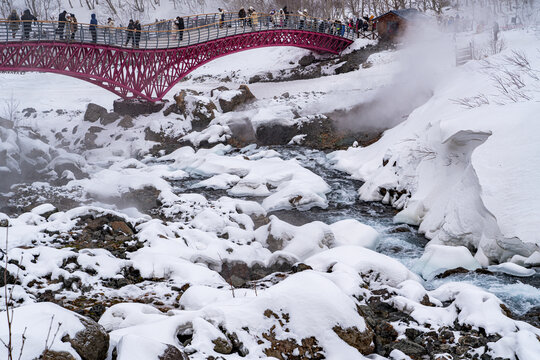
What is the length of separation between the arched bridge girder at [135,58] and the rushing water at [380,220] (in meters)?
10.3

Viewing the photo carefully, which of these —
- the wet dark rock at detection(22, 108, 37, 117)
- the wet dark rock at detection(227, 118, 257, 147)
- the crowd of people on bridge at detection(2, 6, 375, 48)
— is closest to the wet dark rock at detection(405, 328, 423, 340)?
the wet dark rock at detection(227, 118, 257, 147)

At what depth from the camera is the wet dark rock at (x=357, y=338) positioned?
15.2 ft

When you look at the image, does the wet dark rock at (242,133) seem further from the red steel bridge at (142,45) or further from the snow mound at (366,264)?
the snow mound at (366,264)

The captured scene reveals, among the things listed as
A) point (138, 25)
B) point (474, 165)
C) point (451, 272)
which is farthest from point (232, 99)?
point (451, 272)

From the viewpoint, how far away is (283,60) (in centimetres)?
3650

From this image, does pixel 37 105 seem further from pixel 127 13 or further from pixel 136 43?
pixel 127 13

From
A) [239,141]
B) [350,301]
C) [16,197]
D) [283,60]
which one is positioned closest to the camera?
[350,301]

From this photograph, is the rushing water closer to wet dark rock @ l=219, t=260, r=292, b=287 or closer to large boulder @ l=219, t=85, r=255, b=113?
wet dark rock @ l=219, t=260, r=292, b=287

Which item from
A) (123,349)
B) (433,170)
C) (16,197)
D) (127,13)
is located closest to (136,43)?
(16,197)

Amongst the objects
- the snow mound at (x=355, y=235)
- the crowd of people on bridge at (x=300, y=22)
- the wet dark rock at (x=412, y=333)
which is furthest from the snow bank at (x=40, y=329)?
the crowd of people on bridge at (x=300, y=22)

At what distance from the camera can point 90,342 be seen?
11.3ft

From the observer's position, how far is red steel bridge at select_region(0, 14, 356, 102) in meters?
20.2

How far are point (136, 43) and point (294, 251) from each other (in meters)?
19.8

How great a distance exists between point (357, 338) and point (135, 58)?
77.4 ft
